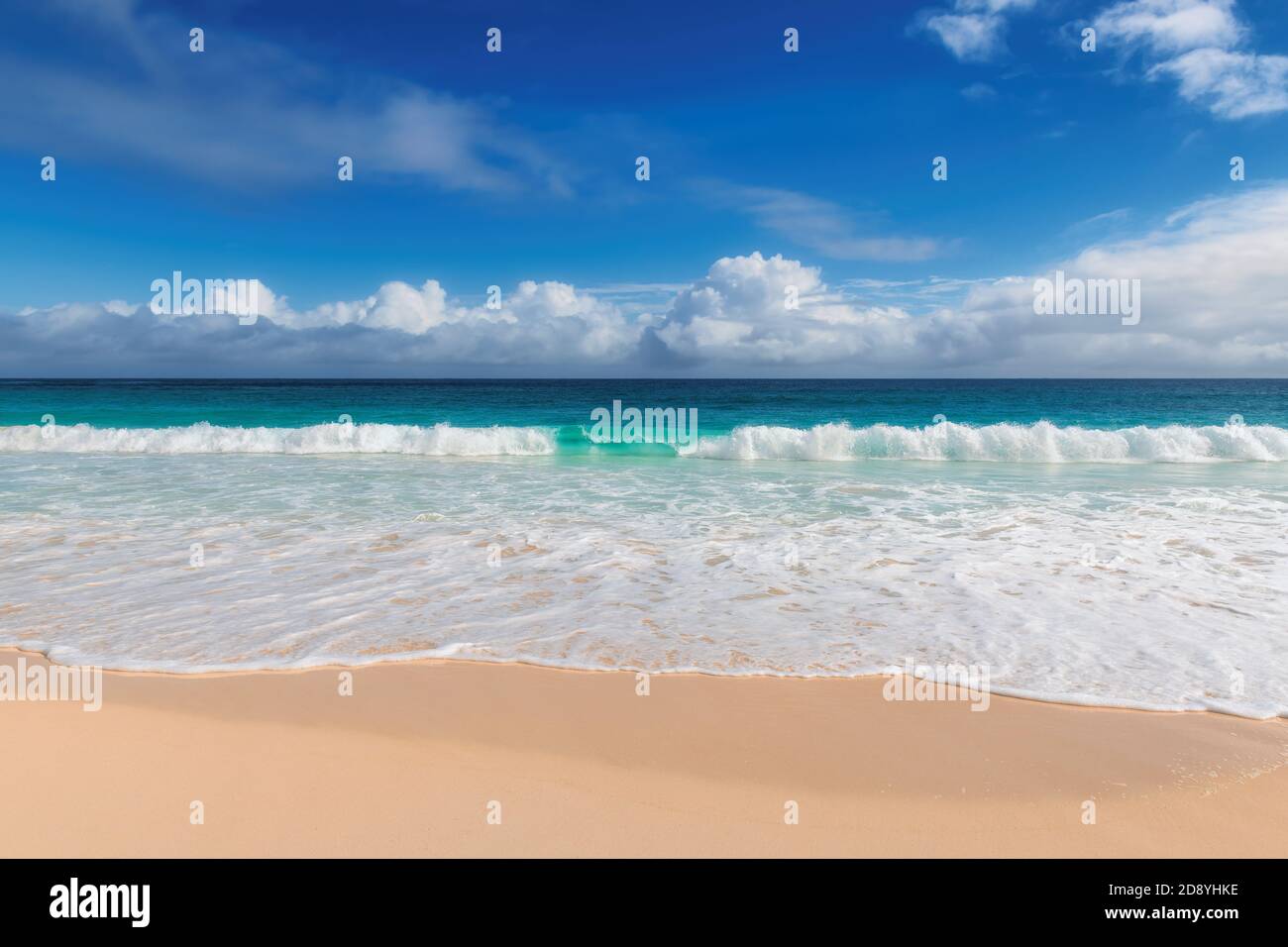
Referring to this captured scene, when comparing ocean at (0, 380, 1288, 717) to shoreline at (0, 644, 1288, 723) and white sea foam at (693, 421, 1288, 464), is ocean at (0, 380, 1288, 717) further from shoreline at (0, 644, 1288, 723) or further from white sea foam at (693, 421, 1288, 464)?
white sea foam at (693, 421, 1288, 464)

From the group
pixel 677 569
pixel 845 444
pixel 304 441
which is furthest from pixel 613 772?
pixel 304 441

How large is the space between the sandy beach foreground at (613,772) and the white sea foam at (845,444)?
15.9 m

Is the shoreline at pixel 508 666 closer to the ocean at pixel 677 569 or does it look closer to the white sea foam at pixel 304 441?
the ocean at pixel 677 569

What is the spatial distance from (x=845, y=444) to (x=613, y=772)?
18152mm

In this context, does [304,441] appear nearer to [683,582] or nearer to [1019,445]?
[683,582]

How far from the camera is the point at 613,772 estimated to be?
345cm

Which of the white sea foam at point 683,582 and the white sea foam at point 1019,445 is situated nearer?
the white sea foam at point 683,582

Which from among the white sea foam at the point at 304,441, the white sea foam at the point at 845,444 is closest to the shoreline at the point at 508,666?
the white sea foam at the point at 845,444

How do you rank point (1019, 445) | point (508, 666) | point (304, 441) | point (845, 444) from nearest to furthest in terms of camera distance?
1. point (508, 666)
2. point (1019, 445)
3. point (845, 444)
4. point (304, 441)

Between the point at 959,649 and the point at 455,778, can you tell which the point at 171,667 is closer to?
the point at 455,778

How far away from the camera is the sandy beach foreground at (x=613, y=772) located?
2928mm

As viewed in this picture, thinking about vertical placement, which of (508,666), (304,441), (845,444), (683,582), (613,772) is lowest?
(613,772)

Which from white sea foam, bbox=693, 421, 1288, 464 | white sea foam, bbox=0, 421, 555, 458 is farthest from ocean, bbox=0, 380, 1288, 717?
white sea foam, bbox=0, 421, 555, 458
